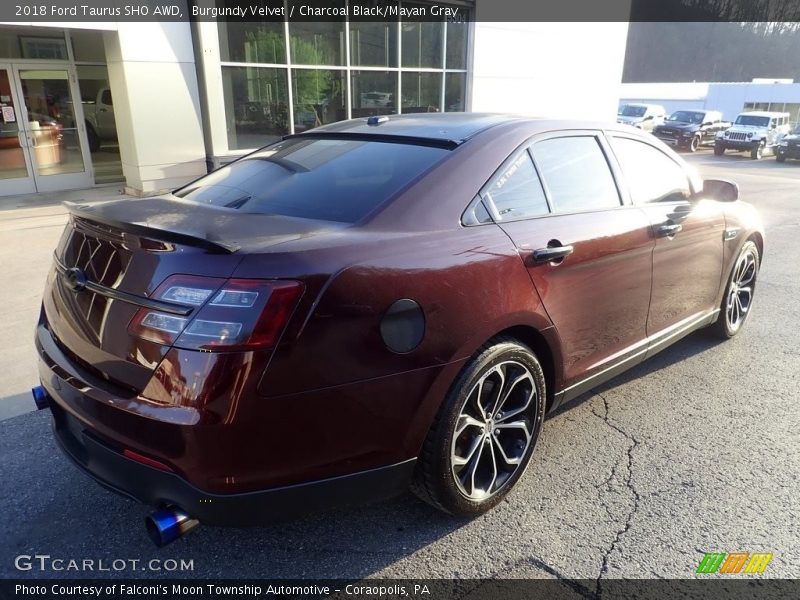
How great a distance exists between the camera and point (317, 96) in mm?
12625

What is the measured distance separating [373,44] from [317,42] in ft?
5.06

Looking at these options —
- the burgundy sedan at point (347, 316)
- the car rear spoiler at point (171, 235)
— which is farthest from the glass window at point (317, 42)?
the car rear spoiler at point (171, 235)

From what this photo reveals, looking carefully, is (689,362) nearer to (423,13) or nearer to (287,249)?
(287,249)

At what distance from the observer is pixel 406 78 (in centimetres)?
1409

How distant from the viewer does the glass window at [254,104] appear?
36.8 feet

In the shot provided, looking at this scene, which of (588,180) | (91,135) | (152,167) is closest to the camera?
(588,180)

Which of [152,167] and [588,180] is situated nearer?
[588,180]

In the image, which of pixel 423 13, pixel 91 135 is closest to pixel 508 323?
pixel 91 135

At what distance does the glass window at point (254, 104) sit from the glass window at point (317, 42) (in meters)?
0.58

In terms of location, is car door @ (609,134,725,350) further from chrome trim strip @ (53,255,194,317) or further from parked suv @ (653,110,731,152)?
parked suv @ (653,110,731,152)

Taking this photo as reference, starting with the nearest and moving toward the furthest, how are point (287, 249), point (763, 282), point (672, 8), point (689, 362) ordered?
1. point (287, 249)
2. point (689, 362)
3. point (763, 282)
4. point (672, 8)

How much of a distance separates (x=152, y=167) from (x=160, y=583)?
9232mm

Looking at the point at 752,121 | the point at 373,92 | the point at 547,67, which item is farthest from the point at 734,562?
the point at 752,121

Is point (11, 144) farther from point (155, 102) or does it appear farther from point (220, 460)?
point (220, 460)
